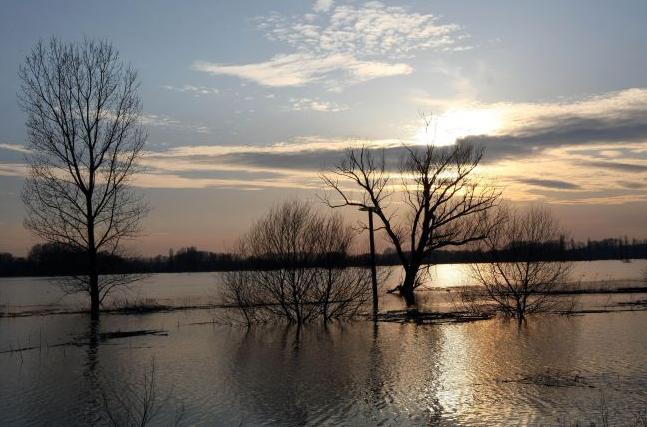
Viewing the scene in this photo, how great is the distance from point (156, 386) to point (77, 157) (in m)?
18.1

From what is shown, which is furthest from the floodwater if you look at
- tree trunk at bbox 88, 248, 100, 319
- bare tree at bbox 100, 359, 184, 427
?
tree trunk at bbox 88, 248, 100, 319

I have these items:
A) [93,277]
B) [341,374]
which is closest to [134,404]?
[341,374]

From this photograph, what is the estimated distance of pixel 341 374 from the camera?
625 inches

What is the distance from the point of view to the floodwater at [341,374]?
467 inches

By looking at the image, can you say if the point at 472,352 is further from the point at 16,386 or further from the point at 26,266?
the point at 26,266

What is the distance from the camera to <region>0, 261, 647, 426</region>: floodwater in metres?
11.9

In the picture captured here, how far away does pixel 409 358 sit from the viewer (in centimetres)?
1808

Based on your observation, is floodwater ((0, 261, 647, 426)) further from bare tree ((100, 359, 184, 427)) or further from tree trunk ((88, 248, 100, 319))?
tree trunk ((88, 248, 100, 319))

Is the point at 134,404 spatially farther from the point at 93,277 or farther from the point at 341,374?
the point at 93,277

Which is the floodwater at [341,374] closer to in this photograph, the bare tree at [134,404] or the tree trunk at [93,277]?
the bare tree at [134,404]

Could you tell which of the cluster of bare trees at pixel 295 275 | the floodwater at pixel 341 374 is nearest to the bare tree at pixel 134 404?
the floodwater at pixel 341 374

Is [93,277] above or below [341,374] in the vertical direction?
above

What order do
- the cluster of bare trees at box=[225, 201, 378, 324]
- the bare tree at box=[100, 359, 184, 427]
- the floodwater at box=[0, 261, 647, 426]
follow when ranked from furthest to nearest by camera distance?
the cluster of bare trees at box=[225, 201, 378, 324]
the floodwater at box=[0, 261, 647, 426]
the bare tree at box=[100, 359, 184, 427]

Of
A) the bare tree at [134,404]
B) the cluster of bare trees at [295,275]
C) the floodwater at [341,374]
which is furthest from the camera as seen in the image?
the cluster of bare trees at [295,275]
